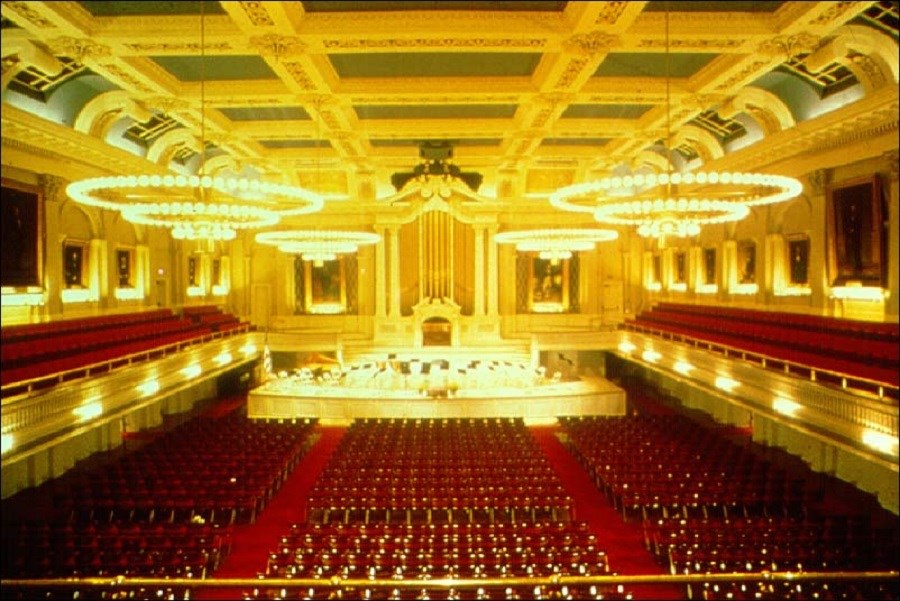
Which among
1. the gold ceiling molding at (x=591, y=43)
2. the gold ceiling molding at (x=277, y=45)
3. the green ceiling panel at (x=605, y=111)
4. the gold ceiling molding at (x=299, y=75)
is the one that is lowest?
the gold ceiling molding at (x=591, y=43)

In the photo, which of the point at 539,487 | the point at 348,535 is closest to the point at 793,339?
the point at 539,487

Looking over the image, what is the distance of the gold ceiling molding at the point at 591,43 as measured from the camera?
1026cm

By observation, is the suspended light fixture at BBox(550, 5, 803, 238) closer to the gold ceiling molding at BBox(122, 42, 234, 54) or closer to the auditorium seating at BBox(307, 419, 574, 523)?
the auditorium seating at BBox(307, 419, 574, 523)

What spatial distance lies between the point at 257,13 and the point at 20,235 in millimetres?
7197

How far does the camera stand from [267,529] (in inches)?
440

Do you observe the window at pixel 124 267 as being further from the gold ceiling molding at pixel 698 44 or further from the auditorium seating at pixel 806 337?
the auditorium seating at pixel 806 337

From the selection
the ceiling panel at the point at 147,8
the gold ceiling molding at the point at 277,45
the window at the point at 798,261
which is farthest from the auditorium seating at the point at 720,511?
the ceiling panel at the point at 147,8

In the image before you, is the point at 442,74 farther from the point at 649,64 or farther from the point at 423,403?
the point at 423,403

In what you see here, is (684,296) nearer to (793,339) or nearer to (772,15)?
(793,339)

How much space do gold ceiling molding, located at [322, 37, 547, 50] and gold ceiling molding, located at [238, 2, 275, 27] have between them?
1067 millimetres

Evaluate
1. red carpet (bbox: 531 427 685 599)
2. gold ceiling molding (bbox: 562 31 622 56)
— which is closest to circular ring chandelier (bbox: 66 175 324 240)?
gold ceiling molding (bbox: 562 31 622 56)

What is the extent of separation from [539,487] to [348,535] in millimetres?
3783

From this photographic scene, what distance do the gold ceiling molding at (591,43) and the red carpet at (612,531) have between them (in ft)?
26.4

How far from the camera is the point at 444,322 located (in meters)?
24.5
